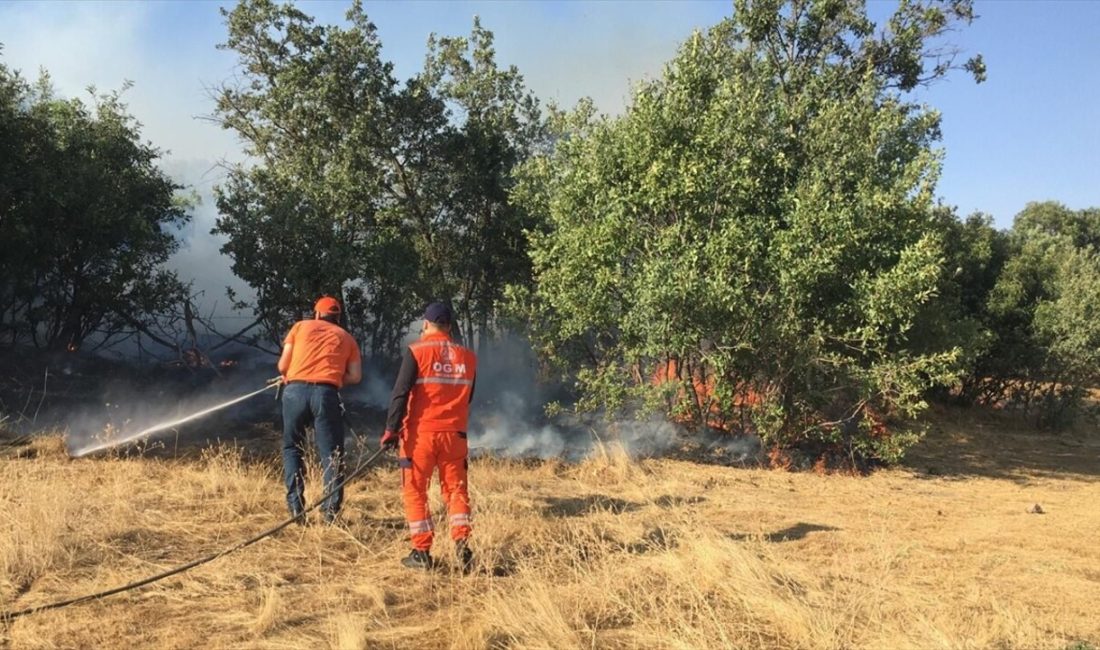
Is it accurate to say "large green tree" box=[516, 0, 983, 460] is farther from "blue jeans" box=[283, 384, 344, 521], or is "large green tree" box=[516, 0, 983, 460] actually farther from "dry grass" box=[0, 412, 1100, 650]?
"blue jeans" box=[283, 384, 344, 521]

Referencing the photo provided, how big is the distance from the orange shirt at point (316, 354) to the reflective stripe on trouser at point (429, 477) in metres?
1.17

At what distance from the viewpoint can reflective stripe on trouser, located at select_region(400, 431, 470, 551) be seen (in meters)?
5.05

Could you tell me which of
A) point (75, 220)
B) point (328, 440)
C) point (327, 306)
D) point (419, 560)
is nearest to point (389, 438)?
point (419, 560)

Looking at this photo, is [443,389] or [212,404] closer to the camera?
[443,389]

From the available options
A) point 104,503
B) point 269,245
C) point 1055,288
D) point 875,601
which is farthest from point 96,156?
point 1055,288

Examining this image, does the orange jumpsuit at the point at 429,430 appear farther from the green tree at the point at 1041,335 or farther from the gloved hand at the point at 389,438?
the green tree at the point at 1041,335

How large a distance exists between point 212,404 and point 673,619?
10784 mm

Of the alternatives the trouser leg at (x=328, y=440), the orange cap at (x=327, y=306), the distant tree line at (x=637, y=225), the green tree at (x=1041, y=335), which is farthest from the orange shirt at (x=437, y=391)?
the green tree at (x=1041, y=335)

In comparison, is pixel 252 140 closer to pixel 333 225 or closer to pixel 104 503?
pixel 333 225

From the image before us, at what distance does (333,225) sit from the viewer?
44.3ft

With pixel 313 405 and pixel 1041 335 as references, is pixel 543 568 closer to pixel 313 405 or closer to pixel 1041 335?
pixel 313 405

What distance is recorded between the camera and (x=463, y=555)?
16.6 feet

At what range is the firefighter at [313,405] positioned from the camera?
19.7ft

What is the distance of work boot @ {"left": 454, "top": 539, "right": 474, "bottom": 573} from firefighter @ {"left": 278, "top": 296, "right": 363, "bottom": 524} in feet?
4.39
